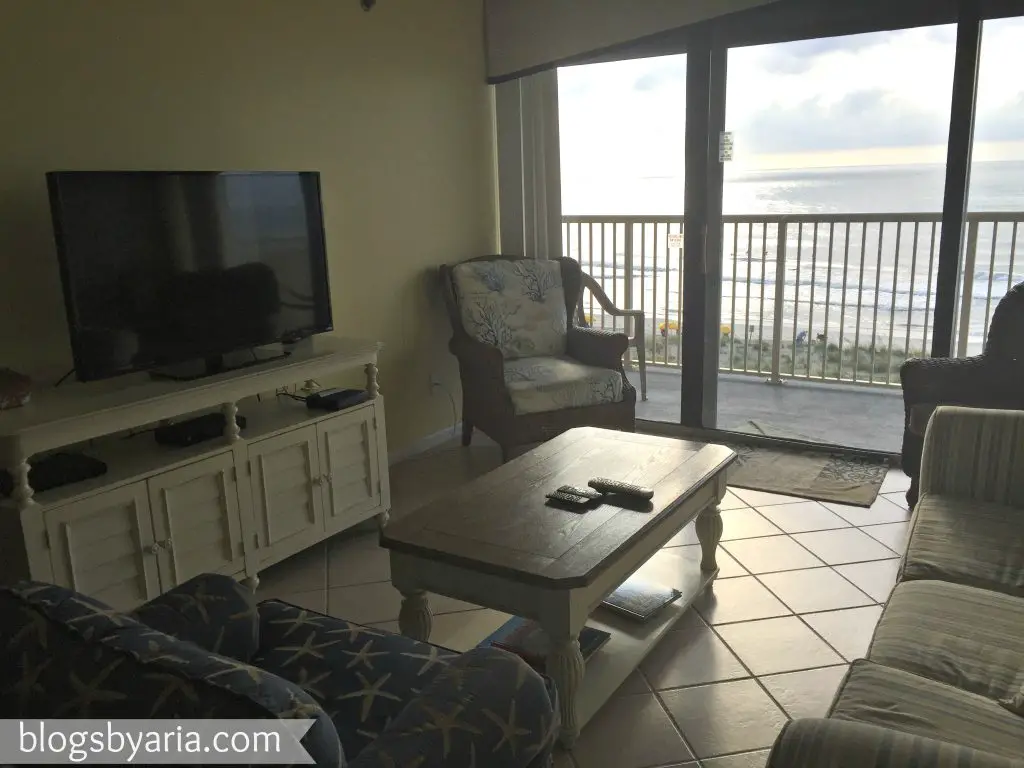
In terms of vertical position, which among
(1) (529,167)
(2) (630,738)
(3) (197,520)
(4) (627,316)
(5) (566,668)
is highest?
(1) (529,167)

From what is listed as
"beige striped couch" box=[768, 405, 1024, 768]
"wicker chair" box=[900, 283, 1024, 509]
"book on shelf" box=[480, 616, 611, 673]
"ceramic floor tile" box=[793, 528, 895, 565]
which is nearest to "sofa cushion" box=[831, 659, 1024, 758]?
"beige striped couch" box=[768, 405, 1024, 768]

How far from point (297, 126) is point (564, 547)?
2180mm

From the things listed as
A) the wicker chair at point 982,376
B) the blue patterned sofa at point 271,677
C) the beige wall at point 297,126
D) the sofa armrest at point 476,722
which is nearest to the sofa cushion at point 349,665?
the blue patterned sofa at point 271,677

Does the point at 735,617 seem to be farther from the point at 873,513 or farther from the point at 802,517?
the point at 873,513

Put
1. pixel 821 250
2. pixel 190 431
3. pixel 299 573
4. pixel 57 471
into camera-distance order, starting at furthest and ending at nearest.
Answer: pixel 821 250, pixel 299 573, pixel 190 431, pixel 57 471

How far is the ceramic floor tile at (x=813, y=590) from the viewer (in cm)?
263

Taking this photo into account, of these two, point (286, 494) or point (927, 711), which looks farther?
point (286, 494)

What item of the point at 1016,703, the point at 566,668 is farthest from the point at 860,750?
the point at 566,668

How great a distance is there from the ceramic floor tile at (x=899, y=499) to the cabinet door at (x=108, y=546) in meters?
2.76

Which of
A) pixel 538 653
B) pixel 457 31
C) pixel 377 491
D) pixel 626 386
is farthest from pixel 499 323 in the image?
pixel 538 653

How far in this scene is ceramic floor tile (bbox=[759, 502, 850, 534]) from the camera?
3221 millimetres

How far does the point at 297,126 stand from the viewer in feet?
10.9

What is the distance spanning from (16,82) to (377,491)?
1.77 m

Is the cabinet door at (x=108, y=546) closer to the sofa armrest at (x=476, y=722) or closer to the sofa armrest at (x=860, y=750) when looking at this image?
the sofa armrest at (x=476, y=722)
